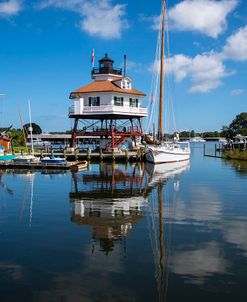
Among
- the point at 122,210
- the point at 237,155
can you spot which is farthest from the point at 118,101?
the point at 122,210

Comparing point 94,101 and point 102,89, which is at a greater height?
point 102,89

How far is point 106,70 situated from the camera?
195 ft

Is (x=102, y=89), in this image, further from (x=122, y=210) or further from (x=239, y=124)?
(x=239, y=124)

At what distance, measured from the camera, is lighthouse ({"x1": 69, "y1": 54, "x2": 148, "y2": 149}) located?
54.0 m

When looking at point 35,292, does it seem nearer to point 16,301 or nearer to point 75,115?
point 16,301

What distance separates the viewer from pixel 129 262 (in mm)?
10719

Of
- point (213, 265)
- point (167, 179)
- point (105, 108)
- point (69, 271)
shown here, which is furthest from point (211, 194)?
point (105, 108)

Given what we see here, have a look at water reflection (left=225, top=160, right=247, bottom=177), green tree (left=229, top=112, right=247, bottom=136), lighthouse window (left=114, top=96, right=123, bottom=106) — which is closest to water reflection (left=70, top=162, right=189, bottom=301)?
water reflection (left=225, top=160, right=247, bottom=177)

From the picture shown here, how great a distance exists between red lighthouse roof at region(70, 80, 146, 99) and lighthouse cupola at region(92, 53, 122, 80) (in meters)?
1.88

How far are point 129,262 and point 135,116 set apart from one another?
46.9 m

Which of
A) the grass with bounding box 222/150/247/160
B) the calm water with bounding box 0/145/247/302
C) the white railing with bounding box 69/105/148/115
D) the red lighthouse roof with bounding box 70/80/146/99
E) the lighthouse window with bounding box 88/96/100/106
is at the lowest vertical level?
the calm water with bounding box 0/145/247/302

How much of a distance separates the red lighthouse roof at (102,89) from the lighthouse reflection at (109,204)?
80.9ft

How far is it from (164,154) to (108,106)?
11.2 metres

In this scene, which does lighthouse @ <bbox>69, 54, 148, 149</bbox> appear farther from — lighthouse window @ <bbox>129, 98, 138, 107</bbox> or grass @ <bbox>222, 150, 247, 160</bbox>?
grass @ <bbox>222, 150, 247, 160</bbox>
